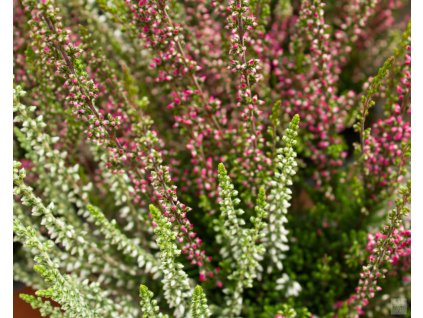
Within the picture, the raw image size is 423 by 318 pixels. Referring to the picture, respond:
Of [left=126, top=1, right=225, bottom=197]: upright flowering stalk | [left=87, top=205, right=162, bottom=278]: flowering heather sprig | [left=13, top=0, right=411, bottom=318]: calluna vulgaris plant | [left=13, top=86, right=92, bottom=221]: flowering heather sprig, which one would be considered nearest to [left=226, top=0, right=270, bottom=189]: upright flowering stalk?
[left=13, top=0, right=411, bottom=318]: calluna vulgaris plant

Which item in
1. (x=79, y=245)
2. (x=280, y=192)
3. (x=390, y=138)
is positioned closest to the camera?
(x=280, y=192)

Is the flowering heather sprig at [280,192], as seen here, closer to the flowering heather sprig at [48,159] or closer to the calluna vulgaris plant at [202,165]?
the calluna vulgaris plant at [202,165]

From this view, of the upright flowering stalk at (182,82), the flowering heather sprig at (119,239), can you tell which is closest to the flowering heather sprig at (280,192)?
the upright flowering stalk at (182,82)

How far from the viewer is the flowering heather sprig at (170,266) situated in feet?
3.51

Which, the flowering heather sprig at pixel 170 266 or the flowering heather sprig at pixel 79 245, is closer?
the flowering heather sprig at pixel 170 266

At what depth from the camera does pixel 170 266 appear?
1.18m

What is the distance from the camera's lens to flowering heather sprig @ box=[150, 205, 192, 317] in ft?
3.51

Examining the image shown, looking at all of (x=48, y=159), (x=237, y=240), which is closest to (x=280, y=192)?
(x=237, y=240)

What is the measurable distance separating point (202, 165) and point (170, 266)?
0.42 m

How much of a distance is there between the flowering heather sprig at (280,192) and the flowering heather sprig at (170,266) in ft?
0.95

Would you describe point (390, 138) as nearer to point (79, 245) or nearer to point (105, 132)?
point (105, 132)

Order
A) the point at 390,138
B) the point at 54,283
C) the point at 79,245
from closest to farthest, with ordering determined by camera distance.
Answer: the point at 54,283 → the point at 79,245 → the point at 390,138

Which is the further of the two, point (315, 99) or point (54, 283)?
point (315, 99)

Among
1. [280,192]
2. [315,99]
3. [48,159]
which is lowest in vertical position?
[280,192]
